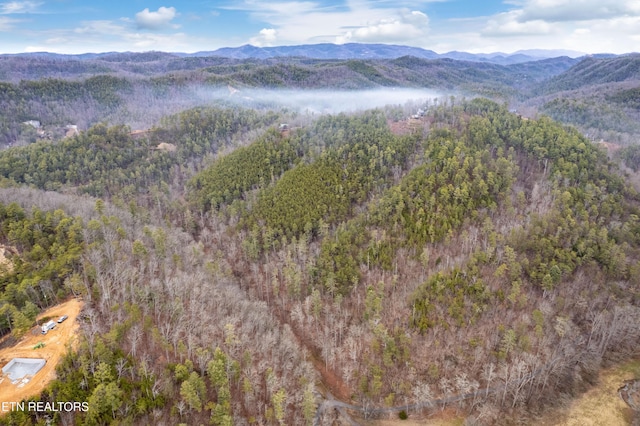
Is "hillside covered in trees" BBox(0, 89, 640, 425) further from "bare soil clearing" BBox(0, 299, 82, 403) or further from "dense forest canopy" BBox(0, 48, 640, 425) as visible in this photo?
"bare soil clearing" BBox(0, 299, 82, 403)

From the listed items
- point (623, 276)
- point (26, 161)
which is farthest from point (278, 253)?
point (26, 161)

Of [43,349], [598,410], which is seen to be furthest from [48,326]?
[598,410]

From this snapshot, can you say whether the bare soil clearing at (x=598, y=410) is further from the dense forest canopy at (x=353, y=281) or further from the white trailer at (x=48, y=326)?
the white trailer at (x=48, y=326)

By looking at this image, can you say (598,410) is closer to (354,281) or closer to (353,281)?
(354,281)

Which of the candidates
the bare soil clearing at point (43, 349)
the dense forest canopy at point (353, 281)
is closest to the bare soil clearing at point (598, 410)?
the dense forest canopy at point (353, 281)

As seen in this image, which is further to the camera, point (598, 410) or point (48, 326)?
point (598, 410)

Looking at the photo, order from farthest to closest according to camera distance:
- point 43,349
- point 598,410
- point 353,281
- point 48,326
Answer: point 353,281 < point 598,410 < point 48,326 < point 43,349
